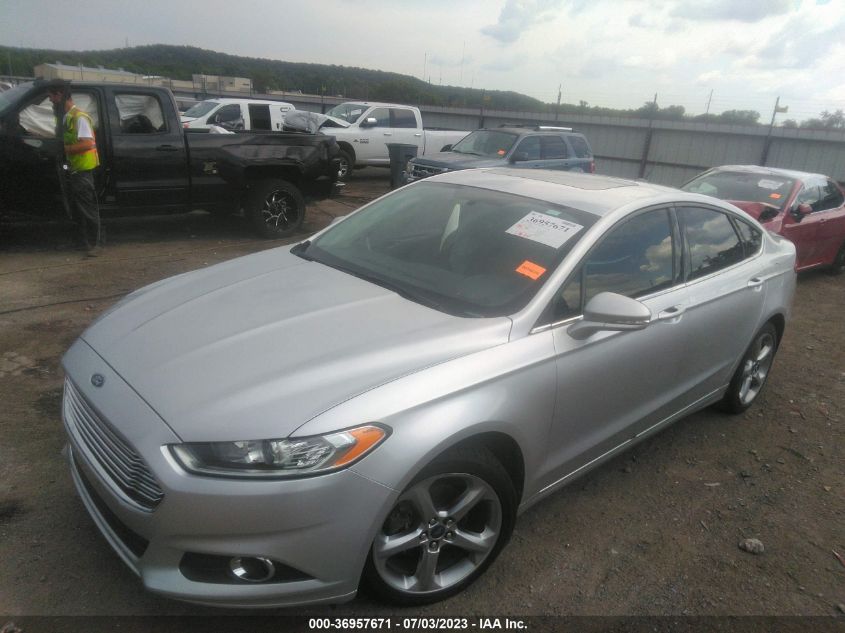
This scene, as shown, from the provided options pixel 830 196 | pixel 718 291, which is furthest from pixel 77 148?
pixel 830 196

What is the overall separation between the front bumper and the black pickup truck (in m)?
6.04

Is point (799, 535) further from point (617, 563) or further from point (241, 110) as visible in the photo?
point (241, 110)

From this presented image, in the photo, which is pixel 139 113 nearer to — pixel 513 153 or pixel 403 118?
pixel 513 153

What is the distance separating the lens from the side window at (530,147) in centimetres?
1115

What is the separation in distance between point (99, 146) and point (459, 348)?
21.6 ft

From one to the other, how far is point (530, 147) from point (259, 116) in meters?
7.14

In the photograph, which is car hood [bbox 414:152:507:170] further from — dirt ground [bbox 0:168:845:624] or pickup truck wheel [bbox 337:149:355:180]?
dirt ground [bbox 0:168:845:624]

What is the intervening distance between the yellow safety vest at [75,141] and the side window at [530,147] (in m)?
7.20

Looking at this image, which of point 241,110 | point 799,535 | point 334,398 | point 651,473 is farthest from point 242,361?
point 241,110

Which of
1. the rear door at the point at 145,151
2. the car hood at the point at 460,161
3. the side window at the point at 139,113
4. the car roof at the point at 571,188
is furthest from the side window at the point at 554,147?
the car roof at the point at 571,188

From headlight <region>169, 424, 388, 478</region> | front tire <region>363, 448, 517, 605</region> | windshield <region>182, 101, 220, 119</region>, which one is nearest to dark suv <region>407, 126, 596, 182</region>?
windshield <region>182, 101, 220, 119</region>

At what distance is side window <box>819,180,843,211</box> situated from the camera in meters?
8.02

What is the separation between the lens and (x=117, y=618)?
7.25ft

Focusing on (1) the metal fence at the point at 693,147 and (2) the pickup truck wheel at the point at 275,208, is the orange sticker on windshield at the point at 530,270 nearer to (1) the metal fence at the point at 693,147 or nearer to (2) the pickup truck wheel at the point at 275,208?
(2) the pickup truck wheel at the point at 275,208
